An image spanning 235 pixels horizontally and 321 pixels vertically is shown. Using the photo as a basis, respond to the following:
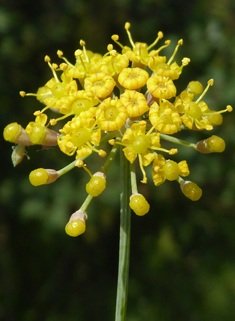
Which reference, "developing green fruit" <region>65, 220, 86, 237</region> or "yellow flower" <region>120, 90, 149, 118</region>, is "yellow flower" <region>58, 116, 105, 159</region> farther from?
"developing green fruit" <region>65, 220, 86, 237</region>

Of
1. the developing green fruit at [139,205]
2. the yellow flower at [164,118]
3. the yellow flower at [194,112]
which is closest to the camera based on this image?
the developing green fruit at [139,205]

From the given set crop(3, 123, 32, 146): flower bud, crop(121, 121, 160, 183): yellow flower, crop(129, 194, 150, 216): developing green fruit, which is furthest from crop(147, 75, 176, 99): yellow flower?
crop(3, 123, 32, 146): flower bud

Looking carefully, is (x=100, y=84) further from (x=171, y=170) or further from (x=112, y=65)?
(x=171, y=170)

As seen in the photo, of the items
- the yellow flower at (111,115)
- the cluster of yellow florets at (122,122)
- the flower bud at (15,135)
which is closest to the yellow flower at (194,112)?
the cluster of yellow florets at (122,122)

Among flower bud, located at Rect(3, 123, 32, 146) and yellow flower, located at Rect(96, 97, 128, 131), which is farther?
flower bud, located at Rect(3, 123, 32, 146)

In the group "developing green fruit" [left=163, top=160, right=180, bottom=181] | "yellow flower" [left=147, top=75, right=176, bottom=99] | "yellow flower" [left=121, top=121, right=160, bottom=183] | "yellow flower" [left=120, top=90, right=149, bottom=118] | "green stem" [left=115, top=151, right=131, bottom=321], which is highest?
"yellow flower" [left=147, top=75, right=176, bottom=99]

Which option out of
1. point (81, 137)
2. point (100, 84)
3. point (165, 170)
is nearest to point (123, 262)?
point (165, 170)

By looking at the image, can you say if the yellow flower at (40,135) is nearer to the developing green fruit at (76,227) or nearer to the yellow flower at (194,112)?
the developing green fruit at (76,227)

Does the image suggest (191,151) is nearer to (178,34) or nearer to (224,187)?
(224,187)
